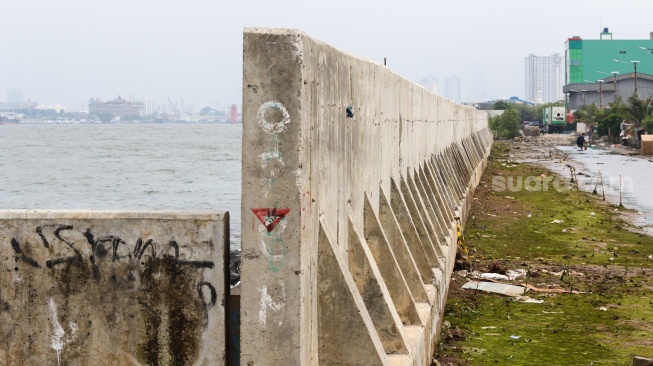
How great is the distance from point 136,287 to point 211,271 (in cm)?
50

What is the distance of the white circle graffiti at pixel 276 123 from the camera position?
591 centimetres

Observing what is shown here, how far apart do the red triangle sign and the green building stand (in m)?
151

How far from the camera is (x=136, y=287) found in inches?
257

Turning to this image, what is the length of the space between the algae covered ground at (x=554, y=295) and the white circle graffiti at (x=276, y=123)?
16.4 feet

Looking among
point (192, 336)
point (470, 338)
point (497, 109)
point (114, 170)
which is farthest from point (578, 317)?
point (497, 109)

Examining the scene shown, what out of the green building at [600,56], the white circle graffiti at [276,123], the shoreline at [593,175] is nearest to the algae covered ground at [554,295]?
the shoreline at [593,175]

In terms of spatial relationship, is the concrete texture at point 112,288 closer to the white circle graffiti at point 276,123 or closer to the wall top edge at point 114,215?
the wall top edge at point 114,215

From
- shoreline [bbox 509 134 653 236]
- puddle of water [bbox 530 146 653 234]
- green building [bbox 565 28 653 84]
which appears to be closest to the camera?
shoreline [bbox 509 134 653 236]

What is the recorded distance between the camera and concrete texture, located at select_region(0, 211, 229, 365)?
6.47m

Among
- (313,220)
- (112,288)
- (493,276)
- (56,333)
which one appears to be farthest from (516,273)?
(56,333)

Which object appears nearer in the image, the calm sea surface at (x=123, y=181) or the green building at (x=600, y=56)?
the calm sea surface at (x=123, y=181)

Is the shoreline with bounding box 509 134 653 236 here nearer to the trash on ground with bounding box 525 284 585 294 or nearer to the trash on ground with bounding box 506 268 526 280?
the trash on ground with bounding box 506 268 526 280

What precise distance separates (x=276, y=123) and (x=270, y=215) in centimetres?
53

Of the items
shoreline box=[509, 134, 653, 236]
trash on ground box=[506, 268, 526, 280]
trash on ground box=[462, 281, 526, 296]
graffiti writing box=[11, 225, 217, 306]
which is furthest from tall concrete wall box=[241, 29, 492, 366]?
shoreline box=[509, 134, 653, 236]
